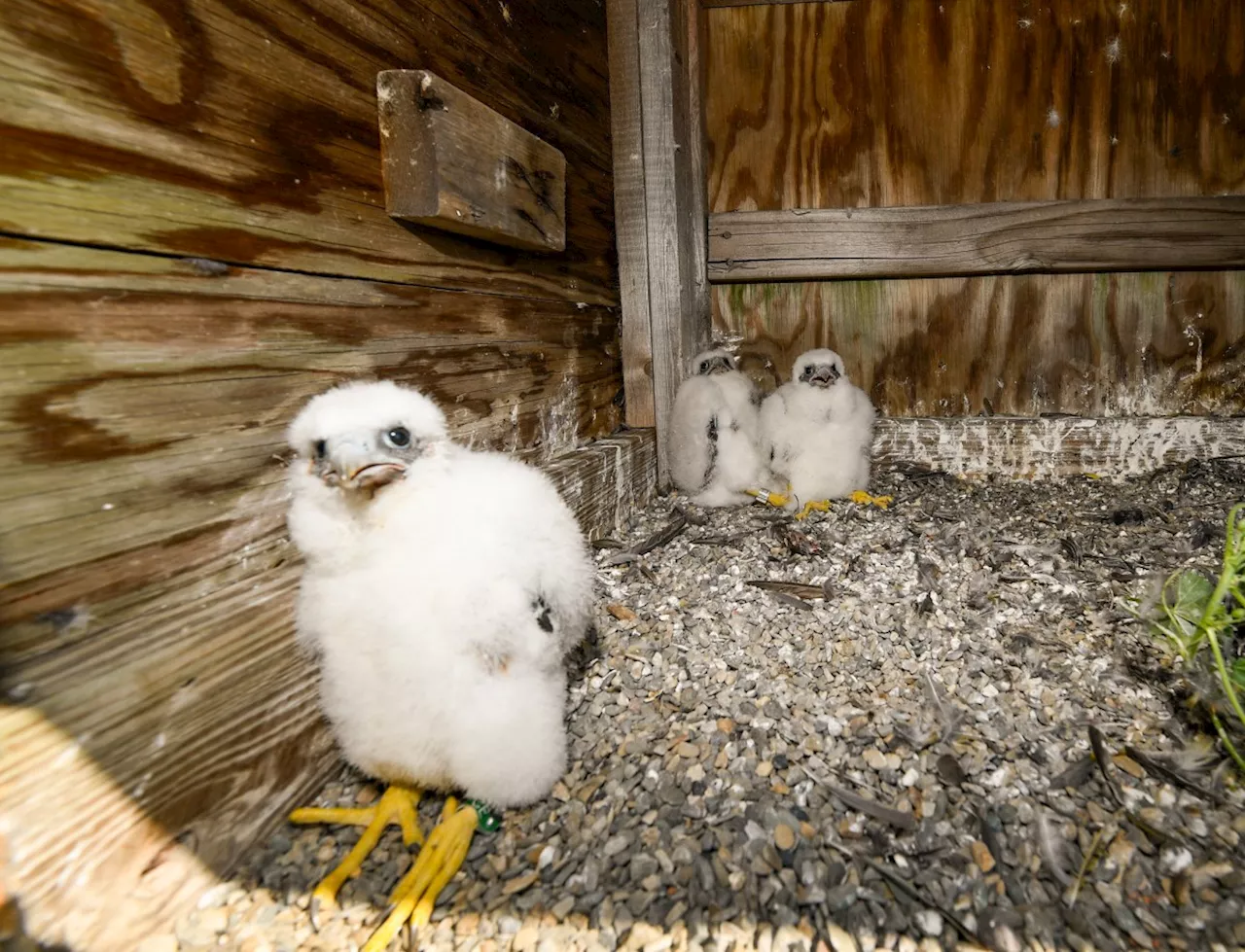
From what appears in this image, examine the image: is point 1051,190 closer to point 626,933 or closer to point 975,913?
point 975,913

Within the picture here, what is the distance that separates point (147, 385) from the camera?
40.6 inches

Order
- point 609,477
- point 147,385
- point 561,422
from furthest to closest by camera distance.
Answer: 1. point 609,477
2. point 561,422
3. point 147,385

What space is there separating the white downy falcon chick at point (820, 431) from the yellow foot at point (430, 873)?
2.01 meters

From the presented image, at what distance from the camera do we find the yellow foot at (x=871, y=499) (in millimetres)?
2975

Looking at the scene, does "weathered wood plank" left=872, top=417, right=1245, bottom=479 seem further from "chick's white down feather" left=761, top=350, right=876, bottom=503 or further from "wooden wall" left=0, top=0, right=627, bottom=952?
"wooden wall" left=0, top=0, right=627, bottom=952

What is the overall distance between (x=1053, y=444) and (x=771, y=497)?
1.34 meters

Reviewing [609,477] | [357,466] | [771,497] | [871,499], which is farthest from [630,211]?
[357,466]

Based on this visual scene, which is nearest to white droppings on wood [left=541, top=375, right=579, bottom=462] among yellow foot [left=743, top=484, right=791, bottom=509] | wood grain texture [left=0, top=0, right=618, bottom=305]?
wood grain texture [left=0, top=0, right=618, bottom=305]

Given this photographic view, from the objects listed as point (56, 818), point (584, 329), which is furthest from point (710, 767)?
point (584, 329)

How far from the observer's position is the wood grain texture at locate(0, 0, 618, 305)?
89cm

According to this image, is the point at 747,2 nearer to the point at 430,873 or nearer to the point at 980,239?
the point at 980,239

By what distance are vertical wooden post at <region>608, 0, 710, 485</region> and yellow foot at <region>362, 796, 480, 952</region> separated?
2.06 metres

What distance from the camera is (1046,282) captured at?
3.16m

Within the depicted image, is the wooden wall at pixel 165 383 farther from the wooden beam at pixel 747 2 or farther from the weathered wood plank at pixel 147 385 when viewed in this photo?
the wooden beam at pixel 747 2
